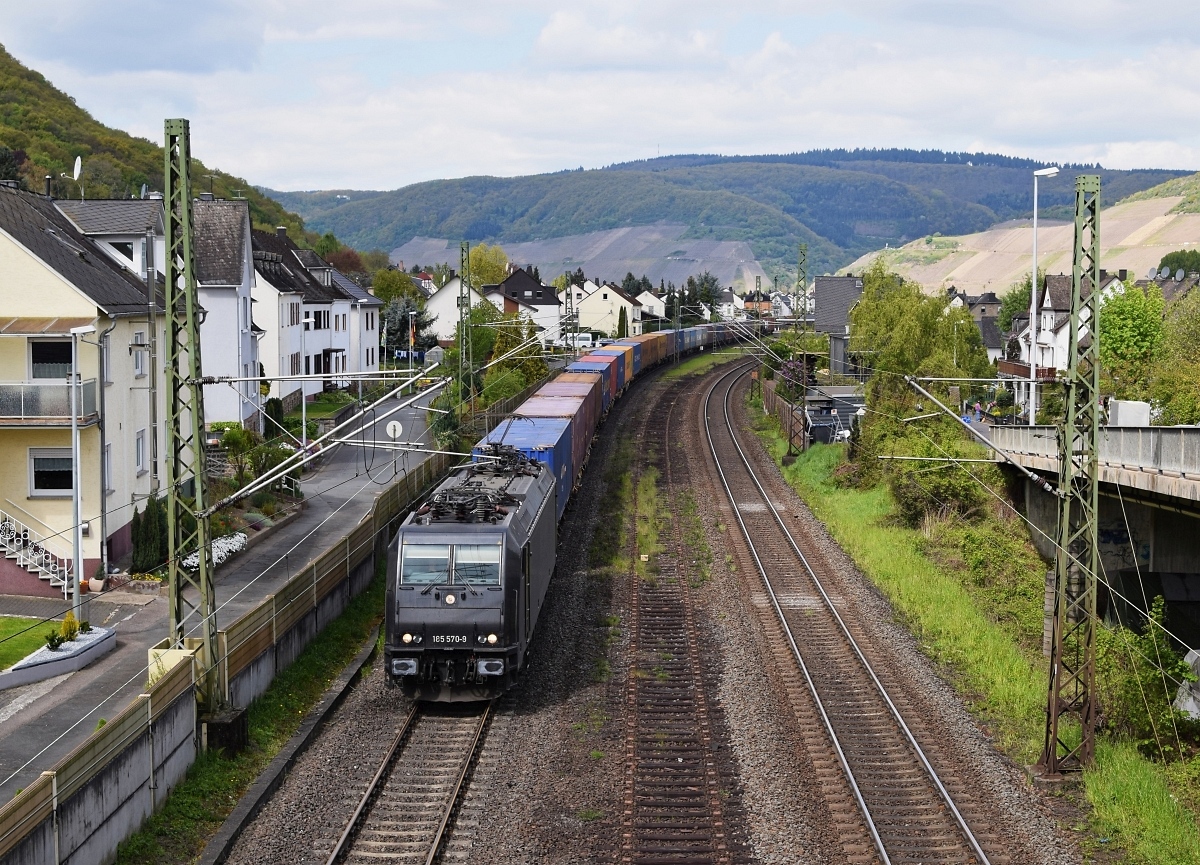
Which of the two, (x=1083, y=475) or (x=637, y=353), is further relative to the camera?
(x=637, y=353)

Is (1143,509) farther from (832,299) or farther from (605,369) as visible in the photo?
(832,299)

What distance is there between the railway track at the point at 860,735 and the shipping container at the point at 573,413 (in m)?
6.69

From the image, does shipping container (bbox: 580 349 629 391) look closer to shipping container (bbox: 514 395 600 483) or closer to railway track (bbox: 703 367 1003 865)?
shipping container (bbox: 514 395 600 483)

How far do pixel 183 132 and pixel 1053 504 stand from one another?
2699 cm

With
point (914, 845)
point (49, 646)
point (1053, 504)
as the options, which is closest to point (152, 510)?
point (49, 646)

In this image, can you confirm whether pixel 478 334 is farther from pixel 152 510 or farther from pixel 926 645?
pixel 926 645

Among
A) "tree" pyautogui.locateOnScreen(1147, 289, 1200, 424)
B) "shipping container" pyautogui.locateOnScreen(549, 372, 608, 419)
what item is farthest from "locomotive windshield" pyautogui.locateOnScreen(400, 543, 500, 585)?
"tree" pyautogui.locateOnScreen(1147, 289, 1200, 424)

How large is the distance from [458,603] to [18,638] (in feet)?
32.7

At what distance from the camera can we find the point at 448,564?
20484mm

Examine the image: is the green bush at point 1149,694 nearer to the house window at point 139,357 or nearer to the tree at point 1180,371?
the tree at point 1180,371

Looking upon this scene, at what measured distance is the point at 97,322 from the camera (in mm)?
29234

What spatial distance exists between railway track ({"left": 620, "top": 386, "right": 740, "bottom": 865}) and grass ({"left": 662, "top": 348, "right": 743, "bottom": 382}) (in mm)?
58500

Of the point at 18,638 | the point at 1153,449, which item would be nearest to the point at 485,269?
the point at 18,638

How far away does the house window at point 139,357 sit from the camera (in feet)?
106
